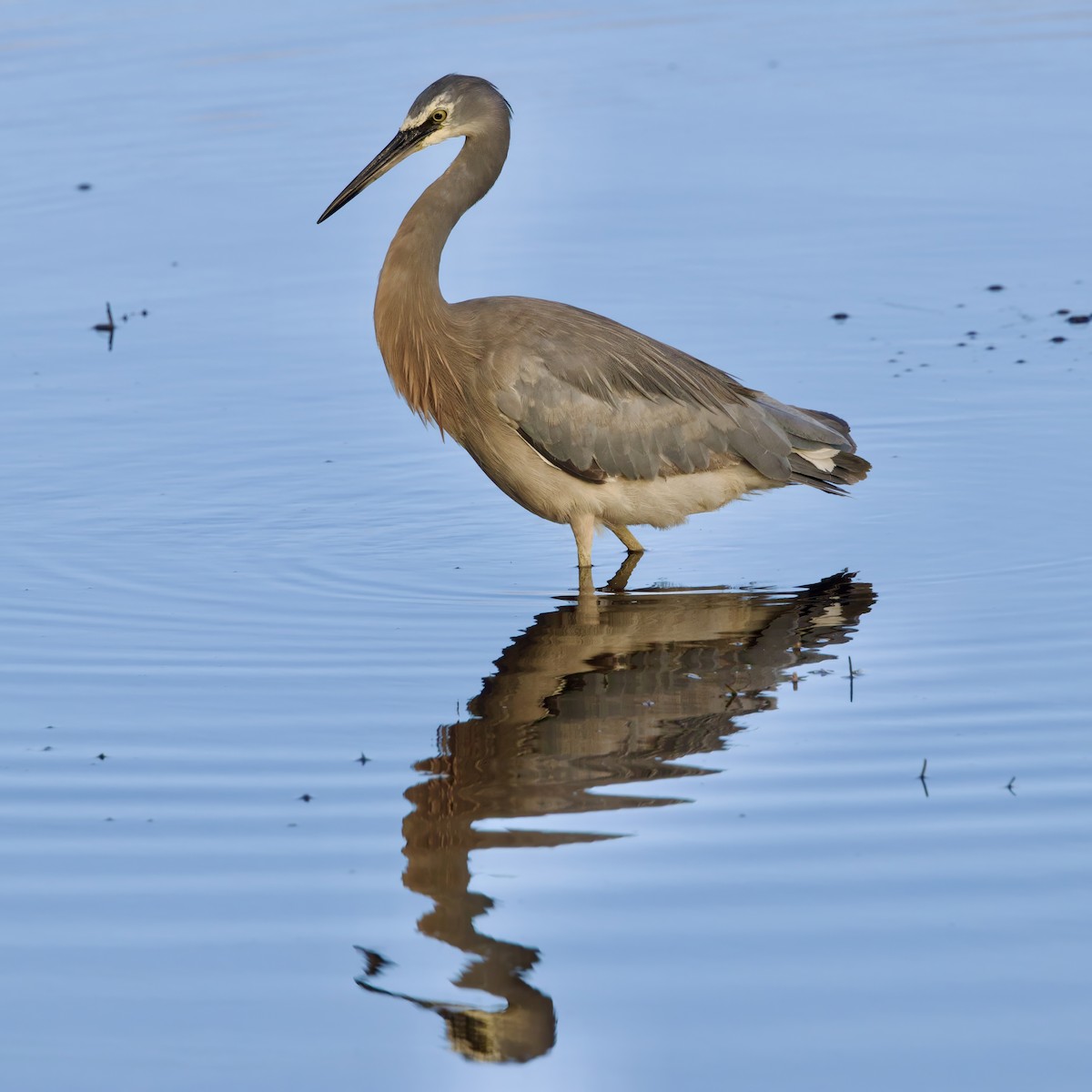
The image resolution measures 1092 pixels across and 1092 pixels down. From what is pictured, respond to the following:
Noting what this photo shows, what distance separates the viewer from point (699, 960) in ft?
16.7

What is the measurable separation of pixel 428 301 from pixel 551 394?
70cm

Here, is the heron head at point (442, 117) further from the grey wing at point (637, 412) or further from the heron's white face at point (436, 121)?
the grey wing at point (637, 412)

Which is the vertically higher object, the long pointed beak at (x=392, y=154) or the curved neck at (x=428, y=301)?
the long pointed beak at (x=392, y=154)

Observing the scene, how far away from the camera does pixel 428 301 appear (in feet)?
28.8

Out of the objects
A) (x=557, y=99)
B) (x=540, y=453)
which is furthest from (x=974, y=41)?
(x=540, y=453)

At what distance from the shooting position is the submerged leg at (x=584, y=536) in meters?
8.85

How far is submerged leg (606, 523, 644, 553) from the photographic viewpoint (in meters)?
9.12

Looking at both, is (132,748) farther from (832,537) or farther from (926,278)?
(926,278)

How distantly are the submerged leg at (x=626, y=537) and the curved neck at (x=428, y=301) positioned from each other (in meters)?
0.86

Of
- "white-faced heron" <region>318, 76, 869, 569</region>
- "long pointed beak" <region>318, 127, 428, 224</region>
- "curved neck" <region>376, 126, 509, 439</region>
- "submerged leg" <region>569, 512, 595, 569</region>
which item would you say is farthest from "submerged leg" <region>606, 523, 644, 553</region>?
"long pointed beak" <region>318, 127, 428, 224</region>

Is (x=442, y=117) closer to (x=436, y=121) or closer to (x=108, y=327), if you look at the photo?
(x=436, y=121)

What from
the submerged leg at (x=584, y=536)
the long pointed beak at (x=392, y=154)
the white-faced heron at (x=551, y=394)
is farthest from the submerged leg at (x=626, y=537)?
the long pointed beak at (x=392, y=154)

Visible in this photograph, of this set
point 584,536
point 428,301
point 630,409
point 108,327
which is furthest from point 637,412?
point 108,327

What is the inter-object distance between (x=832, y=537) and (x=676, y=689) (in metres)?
2.21
